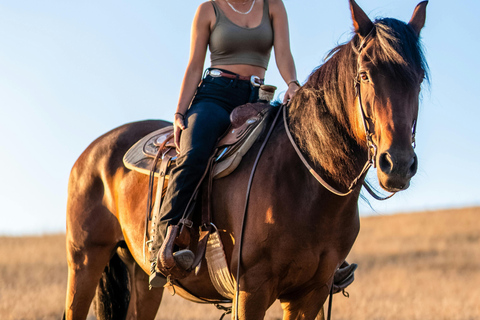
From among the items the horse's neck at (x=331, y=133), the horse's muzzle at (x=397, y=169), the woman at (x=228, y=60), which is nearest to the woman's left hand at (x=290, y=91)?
the woman at (x=228, y=60)

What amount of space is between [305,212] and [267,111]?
0.94m

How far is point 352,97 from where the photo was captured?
3707 mm

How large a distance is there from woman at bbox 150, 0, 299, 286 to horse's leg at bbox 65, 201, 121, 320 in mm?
1241

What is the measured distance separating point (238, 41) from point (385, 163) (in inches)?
79.2

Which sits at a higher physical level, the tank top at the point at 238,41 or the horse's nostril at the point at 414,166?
the tank top at the point at 238,41

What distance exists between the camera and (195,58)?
16.2ft

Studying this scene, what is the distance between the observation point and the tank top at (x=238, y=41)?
189 inches

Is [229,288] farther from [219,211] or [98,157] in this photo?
[98,157]

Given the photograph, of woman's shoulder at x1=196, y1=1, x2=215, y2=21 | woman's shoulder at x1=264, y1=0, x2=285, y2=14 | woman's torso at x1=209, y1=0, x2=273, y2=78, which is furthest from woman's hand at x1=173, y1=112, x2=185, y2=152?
woman's shoulder at x1=264, y1=0, x2=285, y2=14

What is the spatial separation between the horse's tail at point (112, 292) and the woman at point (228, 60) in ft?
6.16

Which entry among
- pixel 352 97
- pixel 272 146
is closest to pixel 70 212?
pixel 272 146

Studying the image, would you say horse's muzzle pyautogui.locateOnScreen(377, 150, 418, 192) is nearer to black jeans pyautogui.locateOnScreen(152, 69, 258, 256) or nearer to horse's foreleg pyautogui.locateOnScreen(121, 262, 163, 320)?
black jeans pyautogui.locateOnScreen(152, 69, 258, 256)

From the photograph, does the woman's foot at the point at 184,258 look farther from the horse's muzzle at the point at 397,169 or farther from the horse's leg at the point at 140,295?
the horse's leg at the point at 140,295

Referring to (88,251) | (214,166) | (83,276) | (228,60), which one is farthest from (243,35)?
(83,276)
